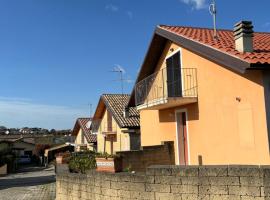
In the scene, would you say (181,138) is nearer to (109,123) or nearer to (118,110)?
(118,110)

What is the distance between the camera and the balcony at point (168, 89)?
14.2m

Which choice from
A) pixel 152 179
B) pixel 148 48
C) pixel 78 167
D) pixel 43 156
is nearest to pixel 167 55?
pixel 148 48

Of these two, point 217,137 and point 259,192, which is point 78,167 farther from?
point 259,192

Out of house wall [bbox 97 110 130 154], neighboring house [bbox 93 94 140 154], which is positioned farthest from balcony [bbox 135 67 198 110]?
house wall [bbox 97 110 130 154]

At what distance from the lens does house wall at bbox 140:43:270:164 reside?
1102 cm

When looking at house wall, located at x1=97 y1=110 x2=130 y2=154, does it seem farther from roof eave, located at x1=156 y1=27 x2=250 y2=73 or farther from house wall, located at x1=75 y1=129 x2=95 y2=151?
roof eave, located at x1=156 y1=27 x2=250 y2=73

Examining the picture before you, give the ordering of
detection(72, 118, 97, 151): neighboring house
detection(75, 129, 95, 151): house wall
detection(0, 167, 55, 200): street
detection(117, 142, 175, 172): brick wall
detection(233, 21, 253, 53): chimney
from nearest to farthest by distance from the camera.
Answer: detection(233, 21, 253, 53): chimney
detection(117, 142, 175, 172): brick wall
detection(0, 167, 55, 200): street
detection(72, 118, 97, 151): neighboring house
detection(75, 129, 95, 151): house wall

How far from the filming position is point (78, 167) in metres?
14.0

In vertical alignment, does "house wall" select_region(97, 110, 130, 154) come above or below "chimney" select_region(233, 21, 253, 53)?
below

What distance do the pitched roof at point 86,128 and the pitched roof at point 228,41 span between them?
28429mm

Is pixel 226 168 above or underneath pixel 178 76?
underneath

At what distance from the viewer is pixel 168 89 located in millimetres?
15742

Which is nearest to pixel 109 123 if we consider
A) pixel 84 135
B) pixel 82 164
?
pixel 84 135

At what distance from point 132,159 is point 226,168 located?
238 inches
